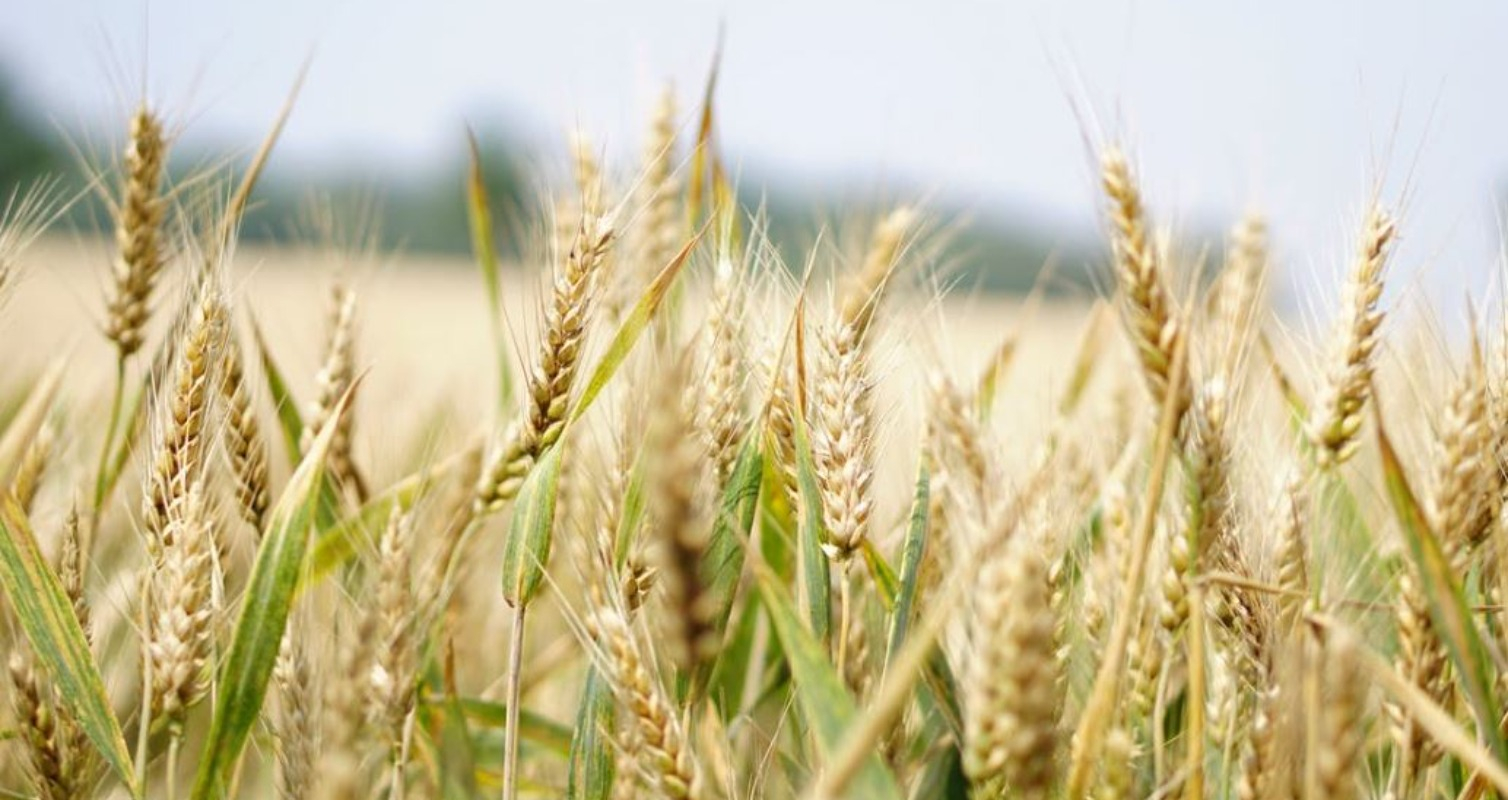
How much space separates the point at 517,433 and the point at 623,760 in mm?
456

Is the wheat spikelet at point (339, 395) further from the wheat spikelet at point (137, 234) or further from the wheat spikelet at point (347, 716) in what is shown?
the wheat spikelet at point (347, 716)

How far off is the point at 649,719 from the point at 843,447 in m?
0.35

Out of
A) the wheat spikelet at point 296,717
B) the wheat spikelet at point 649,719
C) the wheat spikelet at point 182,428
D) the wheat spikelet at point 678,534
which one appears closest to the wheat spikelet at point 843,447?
the wheat spikelet at point 649,719

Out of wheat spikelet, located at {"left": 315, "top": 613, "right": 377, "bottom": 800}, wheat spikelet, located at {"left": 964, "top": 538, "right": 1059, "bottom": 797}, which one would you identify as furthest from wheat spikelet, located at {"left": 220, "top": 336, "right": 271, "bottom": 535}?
wheat spikelet, located at {"left": 964, "top": 538, "right": 1059, "bottom": 797}

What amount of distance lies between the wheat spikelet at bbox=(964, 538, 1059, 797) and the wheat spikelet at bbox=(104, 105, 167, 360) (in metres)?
1.34

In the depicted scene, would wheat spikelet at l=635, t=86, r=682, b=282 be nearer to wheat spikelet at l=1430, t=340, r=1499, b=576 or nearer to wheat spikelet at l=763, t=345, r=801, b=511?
wheat spikelet at l=763, t=345, r=801, b=511

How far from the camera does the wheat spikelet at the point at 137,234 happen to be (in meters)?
1.69

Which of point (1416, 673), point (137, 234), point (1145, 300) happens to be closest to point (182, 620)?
point (137, 234)

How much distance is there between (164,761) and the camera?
6.83ft

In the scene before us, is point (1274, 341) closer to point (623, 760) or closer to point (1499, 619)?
point (1499, 619)

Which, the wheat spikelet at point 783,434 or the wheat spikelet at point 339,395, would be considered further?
the wheat spikelet at point 339,395

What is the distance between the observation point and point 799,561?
1.39 metres

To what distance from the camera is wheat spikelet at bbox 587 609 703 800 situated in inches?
40.7

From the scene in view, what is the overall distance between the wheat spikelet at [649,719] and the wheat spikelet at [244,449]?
0.62 metres
